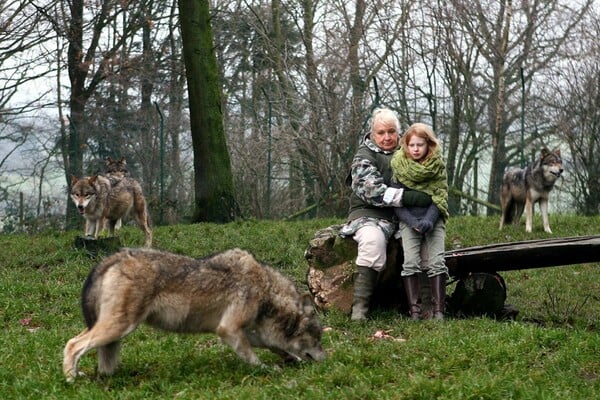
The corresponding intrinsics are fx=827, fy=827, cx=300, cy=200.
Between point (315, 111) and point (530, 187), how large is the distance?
6378 mm

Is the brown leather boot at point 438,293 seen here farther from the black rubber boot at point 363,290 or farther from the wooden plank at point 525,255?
the black rubber boot at point 363,290

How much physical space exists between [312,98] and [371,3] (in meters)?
4.67

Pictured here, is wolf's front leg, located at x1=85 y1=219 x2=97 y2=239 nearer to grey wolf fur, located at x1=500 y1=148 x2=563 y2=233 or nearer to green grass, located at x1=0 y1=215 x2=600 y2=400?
green grass, located at x1=0 y1=215 x2=600 y2=400

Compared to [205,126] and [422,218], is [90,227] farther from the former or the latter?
[422,218]

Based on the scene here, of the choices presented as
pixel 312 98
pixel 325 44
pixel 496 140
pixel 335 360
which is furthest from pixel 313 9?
pixel 335 360

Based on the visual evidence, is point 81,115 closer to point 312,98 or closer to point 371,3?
point 312,98

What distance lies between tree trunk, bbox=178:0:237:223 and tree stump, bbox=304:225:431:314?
8.26 metres

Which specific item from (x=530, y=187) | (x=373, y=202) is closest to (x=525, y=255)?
(x=373, y=202)

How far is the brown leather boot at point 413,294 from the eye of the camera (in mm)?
8312

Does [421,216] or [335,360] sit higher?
[421,216]

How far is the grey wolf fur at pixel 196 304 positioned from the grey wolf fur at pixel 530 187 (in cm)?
984

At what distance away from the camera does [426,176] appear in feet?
27.1

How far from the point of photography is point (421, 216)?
27.3 feet

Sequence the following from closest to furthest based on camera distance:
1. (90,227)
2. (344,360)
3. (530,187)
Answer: (344,360) < (90,227) < (530,187)
